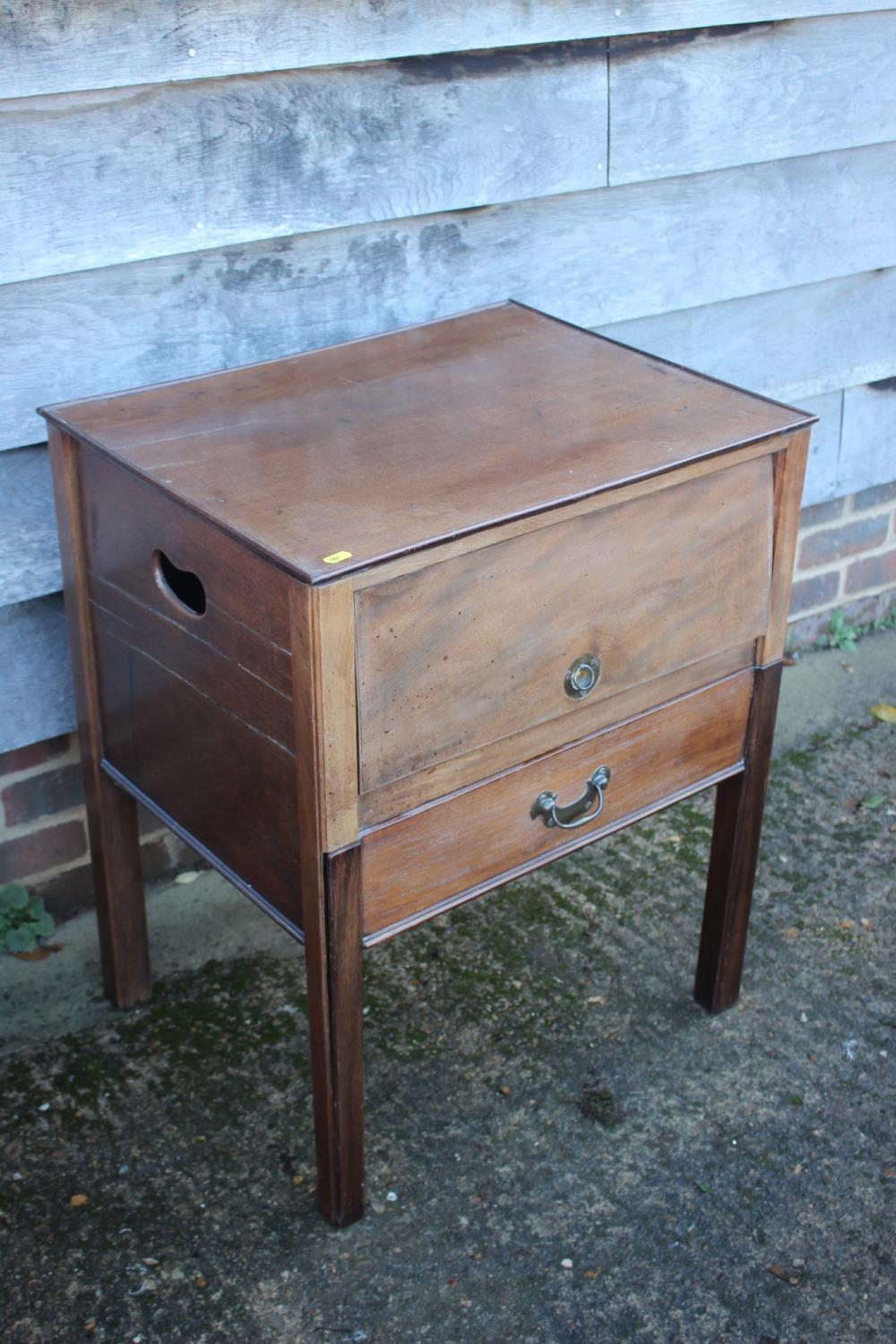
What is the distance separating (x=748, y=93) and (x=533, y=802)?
4.82ft

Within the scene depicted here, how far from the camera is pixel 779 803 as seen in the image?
2889 mm

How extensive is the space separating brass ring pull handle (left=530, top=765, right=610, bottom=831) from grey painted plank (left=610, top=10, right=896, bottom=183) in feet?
3.74

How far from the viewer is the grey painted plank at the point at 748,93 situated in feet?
8.22

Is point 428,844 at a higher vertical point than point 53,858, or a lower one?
higher

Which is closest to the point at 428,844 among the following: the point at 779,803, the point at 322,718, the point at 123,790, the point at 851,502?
the point at 322,718

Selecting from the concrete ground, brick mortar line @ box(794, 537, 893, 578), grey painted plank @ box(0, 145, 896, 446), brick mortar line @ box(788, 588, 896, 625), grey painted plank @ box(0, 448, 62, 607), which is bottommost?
the concrete ground

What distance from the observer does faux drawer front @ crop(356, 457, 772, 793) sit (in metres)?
1.64

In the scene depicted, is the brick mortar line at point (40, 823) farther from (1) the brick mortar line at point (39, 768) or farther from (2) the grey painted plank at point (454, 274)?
(2) the grey painted plank at point (454, 274)

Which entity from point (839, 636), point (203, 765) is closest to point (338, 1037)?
point (203, 765)

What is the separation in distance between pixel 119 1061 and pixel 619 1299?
0.83 m

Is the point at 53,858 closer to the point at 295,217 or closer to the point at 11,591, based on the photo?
the point at 11,591

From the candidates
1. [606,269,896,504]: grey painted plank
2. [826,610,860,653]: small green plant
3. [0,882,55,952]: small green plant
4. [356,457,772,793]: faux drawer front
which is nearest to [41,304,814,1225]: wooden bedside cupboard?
[356,457,772,793]: faux drawer front

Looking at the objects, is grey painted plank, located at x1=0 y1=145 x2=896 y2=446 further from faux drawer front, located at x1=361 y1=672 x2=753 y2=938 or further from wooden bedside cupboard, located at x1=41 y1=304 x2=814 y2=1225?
faux drawer front, located at x1=361 y1=672 x2=753 y2=938

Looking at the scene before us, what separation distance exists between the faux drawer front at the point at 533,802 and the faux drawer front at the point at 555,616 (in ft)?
0.24
